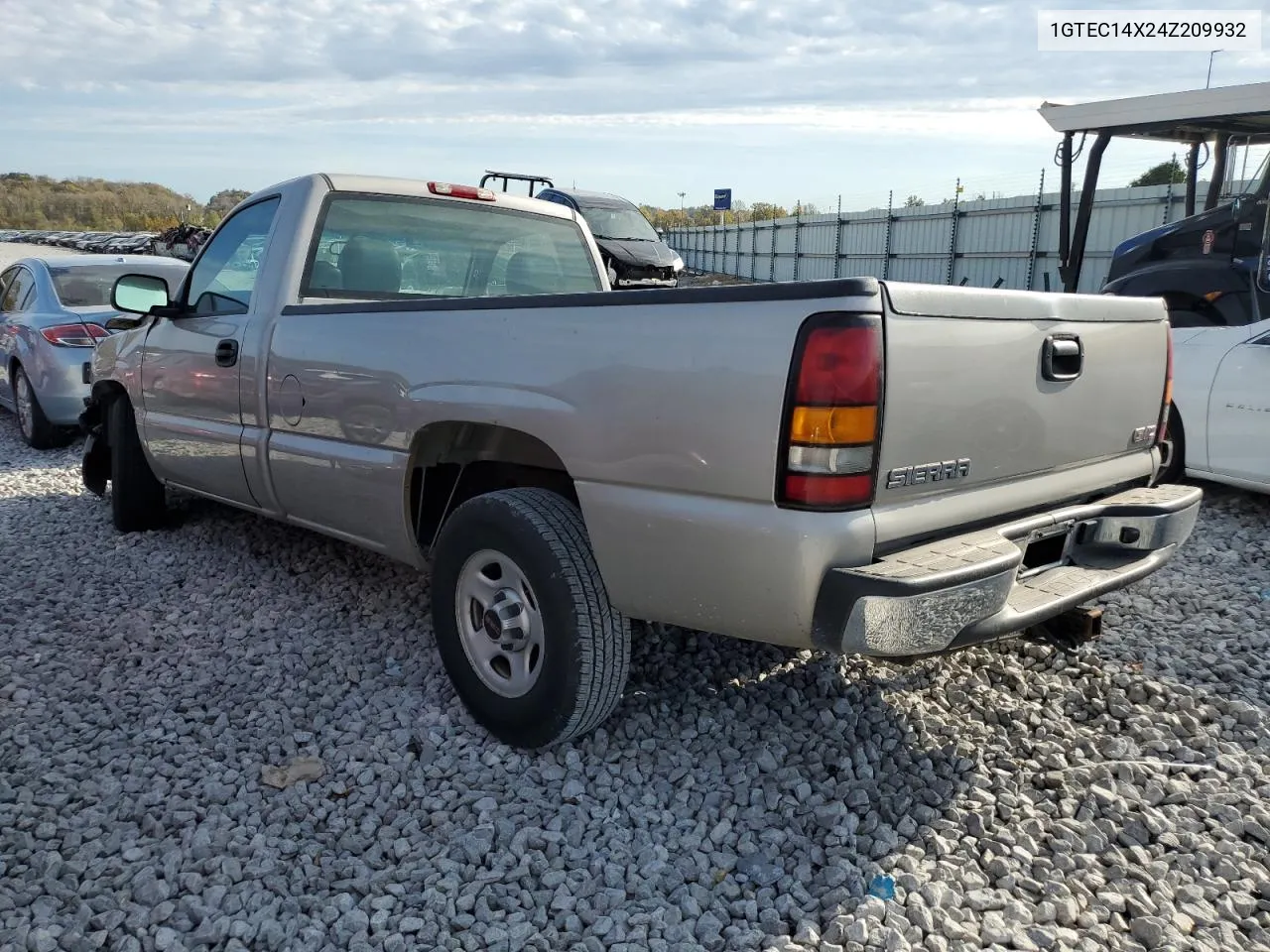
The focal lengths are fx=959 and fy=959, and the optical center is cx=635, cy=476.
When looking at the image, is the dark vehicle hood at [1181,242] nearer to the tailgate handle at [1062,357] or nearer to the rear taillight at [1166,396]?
the rear taillight at [1166,396]

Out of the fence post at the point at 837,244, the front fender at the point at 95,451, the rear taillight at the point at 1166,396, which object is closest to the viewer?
the rear taillight at the point at 1166,396

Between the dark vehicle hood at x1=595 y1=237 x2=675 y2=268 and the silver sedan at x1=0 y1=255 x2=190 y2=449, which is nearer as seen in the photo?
the silver sedan at x1=0 y1=255 x2=190 y2=449

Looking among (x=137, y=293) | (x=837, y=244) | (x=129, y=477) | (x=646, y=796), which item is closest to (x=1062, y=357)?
(x=646, y=796)

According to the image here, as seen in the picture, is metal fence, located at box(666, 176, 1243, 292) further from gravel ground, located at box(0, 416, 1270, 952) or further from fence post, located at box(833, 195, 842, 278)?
gravel ground, located at box(0, 416, 1270, 952)

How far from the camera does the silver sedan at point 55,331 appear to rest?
7.47 m

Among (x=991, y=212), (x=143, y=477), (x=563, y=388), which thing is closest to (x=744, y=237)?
(x=991, y=212)

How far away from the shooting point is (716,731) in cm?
314

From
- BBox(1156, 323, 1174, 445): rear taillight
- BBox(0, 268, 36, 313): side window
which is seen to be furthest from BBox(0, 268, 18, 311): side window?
BBox(1156, 323, 1174, 445): rear taillight

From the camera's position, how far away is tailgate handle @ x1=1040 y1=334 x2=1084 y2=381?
270cm

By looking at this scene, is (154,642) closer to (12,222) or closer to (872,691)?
(872,691)

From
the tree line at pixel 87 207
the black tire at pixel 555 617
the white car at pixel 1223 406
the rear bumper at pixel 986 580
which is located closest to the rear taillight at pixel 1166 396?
the rear bumper at pixel 986 580

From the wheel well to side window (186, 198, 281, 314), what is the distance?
1336 mm

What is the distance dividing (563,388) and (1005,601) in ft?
4.25

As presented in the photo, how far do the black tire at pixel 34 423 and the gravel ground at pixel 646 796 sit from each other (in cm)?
417
